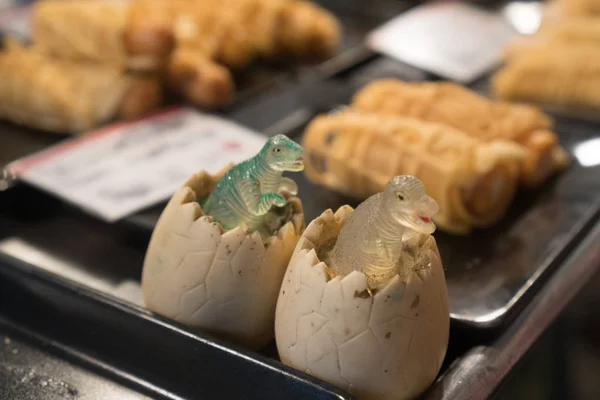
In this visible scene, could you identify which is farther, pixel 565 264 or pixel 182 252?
pixel 565 264

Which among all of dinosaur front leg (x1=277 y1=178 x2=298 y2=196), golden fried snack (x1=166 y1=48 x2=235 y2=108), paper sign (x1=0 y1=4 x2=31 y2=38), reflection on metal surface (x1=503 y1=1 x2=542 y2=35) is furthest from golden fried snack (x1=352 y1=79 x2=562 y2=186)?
paper sign (x1=0 y1=4 x2=31 y2=38)

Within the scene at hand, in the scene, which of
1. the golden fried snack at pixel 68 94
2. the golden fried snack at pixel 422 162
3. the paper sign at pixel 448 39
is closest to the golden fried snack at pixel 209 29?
the golden fried snack at pixel 68 94

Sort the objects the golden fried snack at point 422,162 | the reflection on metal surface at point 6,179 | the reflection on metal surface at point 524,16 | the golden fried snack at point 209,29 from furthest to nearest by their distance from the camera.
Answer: the reflection on metal surface at point 524,16, the golden fried snack at point 209,29, the reflection on metal surface at point 6,179, the golden fried snack at point 422,162

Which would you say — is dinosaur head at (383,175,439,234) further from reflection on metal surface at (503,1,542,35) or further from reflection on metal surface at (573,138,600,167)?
reflection on metal surface at (503,1,542,35)

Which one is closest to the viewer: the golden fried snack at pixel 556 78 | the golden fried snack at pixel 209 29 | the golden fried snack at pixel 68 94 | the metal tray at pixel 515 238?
the metal tray at pixel 515 238

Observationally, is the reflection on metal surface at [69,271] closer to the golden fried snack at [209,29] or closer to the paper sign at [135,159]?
the paper sign at [135,159]

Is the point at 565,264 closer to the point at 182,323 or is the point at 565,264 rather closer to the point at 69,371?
the point at 182,323

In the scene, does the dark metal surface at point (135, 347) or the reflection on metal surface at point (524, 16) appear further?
the reflection on metal surface at point (524, 16)

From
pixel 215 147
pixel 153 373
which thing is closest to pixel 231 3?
pixel 215 147

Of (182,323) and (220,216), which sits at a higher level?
(220,216)
